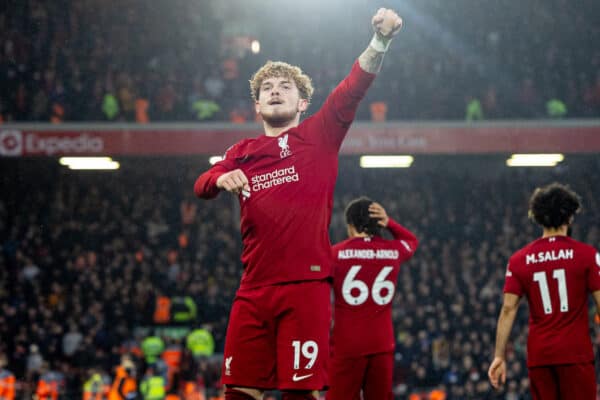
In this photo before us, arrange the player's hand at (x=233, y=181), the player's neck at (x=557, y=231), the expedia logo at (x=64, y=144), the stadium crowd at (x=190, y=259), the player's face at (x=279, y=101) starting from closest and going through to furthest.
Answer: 1. the player's hand at (x=233, y=181)
2. the player's face at (x=279, y=101)
3. the player's neck at (x=557, y=231)
4. the stadium crowd at (x=190, y=259)
5. the expedia logo at (x=64, y=144)

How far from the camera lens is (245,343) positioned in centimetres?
382

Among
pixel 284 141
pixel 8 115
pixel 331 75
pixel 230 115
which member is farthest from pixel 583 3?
pixel 284 141

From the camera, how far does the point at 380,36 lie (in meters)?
3.81

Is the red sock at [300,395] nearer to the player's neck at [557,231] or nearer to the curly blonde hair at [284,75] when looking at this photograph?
the curly blonde hair at [284,75]

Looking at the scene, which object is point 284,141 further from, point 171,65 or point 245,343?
point 171,65

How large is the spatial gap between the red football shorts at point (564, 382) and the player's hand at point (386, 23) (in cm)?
223

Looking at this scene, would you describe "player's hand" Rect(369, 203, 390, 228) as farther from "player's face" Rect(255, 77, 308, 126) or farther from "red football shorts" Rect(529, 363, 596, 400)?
"player's face" Rect(255, 77, 308, 126)

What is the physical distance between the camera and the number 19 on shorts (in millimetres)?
3711

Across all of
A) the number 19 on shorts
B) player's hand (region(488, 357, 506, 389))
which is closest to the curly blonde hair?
the number 19 on shorts

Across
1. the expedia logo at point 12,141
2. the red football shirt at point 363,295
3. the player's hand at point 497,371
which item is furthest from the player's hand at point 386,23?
the expedia logo at point 12,141

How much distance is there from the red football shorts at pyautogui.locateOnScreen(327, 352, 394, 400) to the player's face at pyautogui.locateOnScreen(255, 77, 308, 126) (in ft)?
7.81

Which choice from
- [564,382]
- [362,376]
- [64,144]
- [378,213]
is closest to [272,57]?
[64,144]

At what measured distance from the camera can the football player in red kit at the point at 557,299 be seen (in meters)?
4.75

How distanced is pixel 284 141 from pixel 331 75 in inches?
643
